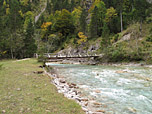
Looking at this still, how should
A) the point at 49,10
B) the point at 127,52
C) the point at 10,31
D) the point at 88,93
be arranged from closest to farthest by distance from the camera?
the point at 88,93 < the point at 127,52 < the point at 10,31 < the point at 49,10

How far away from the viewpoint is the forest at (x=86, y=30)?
31.5m

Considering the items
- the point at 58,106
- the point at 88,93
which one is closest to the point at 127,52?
the point at 88,93

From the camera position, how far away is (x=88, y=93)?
9.09 m

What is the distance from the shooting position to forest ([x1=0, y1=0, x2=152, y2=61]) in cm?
3147

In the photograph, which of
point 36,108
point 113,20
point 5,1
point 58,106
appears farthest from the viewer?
point 5,1

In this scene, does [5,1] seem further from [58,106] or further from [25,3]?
[58,106]

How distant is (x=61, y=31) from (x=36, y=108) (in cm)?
5625

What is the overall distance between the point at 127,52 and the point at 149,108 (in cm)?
2365

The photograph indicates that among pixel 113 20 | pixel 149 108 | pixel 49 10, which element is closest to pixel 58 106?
pixel 149 108

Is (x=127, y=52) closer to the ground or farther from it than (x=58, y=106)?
farther from it

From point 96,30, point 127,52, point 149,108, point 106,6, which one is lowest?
point 149,108

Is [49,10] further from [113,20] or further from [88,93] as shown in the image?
[88,93]

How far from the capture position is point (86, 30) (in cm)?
5556

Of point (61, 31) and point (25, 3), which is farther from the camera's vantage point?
point (25, 3)
